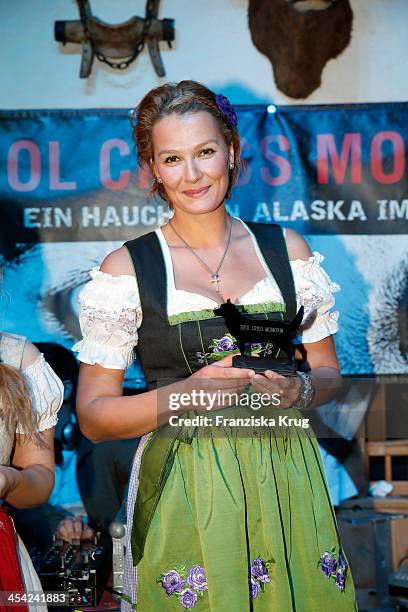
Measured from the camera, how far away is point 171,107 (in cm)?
214

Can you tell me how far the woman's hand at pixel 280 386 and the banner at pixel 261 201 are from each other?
176 centimetres

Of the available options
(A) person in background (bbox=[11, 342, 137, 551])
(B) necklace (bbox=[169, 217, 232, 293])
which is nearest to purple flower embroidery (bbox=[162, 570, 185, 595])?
(B) necklace (bbox=[169, 217, 232, 293])

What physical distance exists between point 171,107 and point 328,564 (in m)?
1.08

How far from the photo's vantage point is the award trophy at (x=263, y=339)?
1.91 metres

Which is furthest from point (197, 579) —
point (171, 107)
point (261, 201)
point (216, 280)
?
point (261, 201)

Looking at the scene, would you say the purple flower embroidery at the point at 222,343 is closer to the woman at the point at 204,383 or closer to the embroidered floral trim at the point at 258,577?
the woman at the point at 204,383

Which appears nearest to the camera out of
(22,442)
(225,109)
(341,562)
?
(341,562)

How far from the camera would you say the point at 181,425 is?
1.95m

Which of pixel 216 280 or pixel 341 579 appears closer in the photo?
pixel 341 579

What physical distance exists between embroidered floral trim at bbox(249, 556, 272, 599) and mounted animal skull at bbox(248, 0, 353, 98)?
228 cm

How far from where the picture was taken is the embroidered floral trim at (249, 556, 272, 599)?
6.04 ft

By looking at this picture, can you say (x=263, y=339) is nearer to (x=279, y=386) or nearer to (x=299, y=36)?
(x=279, y=386)

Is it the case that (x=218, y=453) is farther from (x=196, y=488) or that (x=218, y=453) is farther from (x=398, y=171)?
(x=398, y=171)

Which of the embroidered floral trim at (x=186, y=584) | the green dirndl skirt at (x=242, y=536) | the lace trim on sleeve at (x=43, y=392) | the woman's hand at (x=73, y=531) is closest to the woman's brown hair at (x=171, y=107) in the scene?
the lace trim on sleeve at (x=43, y=392)
